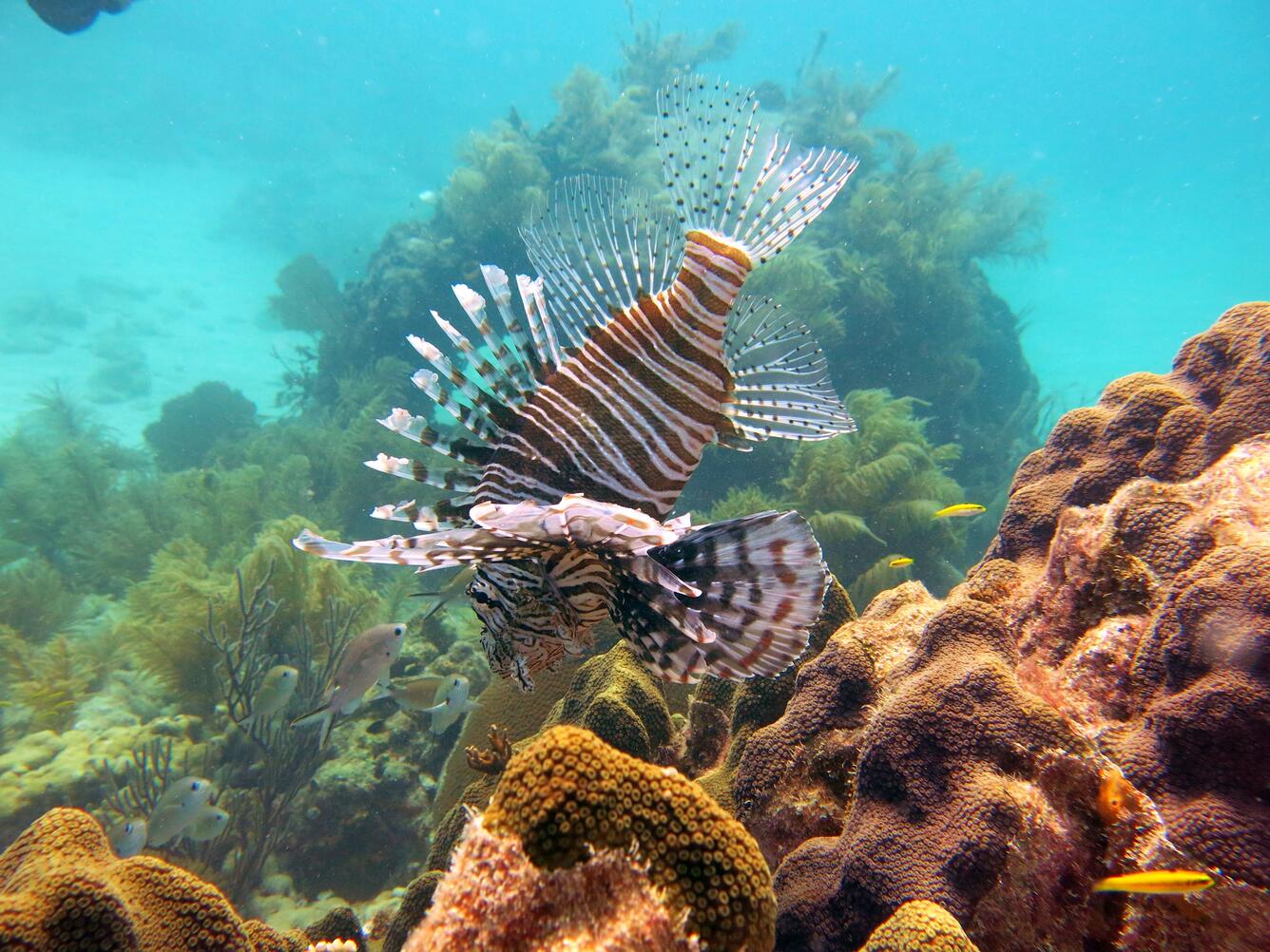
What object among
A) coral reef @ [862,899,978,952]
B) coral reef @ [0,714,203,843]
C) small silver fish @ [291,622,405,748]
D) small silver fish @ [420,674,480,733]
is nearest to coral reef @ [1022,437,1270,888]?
coral reef @ [862,899,978,952]

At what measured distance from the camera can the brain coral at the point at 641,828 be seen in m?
1.29

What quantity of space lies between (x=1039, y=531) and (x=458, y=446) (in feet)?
9.14

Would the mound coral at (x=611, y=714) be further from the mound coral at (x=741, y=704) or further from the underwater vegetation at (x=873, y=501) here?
the underwater vegetation at (x=873, y=501)

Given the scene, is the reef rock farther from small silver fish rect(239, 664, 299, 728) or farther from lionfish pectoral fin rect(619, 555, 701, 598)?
small silver fish rect(239, 664, 299, 728)

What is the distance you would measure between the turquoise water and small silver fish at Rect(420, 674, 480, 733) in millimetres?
47114

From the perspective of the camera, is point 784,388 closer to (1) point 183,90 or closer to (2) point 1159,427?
(2) point 1159,427

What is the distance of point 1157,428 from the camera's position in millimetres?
2938

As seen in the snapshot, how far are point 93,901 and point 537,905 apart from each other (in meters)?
1.14

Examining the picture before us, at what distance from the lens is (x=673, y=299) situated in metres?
2.47

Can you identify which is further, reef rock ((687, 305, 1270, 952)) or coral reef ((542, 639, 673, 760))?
coral reef ((542, 639, 673, 760))

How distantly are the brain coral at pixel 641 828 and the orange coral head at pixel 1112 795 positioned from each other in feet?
3.28

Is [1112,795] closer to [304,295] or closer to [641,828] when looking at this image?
[641,828]

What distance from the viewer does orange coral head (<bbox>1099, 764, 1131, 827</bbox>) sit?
1657mm

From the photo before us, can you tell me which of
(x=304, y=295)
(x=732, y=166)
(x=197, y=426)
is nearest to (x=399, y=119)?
(x=304, y=295)
